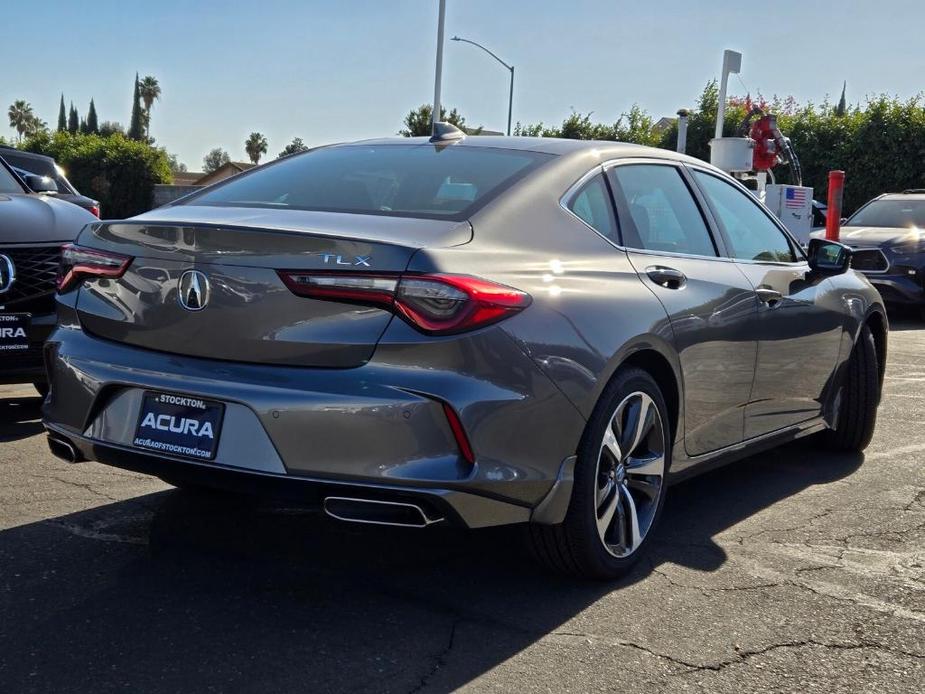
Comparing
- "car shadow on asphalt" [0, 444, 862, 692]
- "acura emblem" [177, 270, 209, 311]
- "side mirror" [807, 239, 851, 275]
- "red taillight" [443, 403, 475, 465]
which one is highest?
"side mirror" [807, 239, 851, 275]

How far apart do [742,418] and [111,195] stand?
4219 cm

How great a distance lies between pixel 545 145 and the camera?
4191mm

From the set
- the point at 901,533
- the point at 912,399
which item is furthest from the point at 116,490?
the point at 912,399

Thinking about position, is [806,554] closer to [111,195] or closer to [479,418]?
[479,418]

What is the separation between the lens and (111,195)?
144 feet

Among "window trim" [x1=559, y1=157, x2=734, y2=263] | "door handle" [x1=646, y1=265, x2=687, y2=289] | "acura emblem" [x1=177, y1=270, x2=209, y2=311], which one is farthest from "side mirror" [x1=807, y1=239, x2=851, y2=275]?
"acura emblem" [x1=177, y1=270, x2=209, y2=311]

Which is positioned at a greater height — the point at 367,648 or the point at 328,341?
the point at 328,341

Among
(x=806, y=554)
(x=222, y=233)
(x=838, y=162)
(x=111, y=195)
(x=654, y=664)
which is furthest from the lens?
(x=111, y=195)

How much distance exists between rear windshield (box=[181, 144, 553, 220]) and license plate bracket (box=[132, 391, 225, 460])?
774mm

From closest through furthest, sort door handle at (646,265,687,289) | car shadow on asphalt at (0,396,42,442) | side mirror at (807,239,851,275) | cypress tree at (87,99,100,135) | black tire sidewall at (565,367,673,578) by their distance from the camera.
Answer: black tire sidewall at (565,367,673,578) < door handle at (646,265,687,289) < side mirror at (807,239,851,275) < car shadow on asphalt at (0,396,42,442) < cypress tree at (87,99,100,135)

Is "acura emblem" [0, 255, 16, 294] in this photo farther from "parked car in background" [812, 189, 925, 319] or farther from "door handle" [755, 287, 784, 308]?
"parked car in background" [812, 189, 925, 319]

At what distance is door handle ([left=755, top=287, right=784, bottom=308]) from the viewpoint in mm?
4674

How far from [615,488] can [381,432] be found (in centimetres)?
103

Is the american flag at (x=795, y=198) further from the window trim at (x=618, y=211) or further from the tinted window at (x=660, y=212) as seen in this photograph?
the tinted window at (x=660, y=212)
